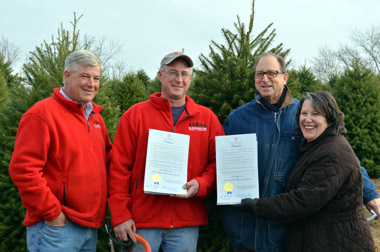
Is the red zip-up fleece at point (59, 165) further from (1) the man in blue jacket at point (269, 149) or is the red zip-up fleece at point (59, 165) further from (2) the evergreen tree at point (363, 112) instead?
(2) the evergreen tree at point (363, 112)

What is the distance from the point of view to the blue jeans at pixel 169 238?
9.07 feet

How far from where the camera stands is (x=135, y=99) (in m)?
12.9

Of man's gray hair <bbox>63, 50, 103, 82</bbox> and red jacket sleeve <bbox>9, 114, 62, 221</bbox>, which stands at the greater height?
man's gray hair <bbox>63, 50, 103, 82</bbox>

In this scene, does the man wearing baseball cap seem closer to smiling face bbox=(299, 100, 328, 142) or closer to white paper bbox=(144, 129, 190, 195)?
white paper bbox=(144, 129, 190, 195)

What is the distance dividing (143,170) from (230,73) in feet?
5.58

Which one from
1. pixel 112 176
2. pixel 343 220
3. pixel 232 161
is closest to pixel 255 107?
pixel 232 161

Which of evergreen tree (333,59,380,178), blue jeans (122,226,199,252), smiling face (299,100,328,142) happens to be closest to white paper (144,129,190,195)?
blue jeans (122,226,199,252)

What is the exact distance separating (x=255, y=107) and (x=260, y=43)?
1.35 metres

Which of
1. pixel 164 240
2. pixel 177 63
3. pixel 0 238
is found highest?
pixel 177 63

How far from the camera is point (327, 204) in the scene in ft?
8.14

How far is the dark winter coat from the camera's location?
94.8 inches

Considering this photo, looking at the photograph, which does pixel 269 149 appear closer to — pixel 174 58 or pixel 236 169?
pixel 236 169

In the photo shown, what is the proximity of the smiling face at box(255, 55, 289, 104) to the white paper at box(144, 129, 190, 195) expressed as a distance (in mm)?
862

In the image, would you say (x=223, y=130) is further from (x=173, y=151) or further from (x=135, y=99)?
(x=135, y=99)
